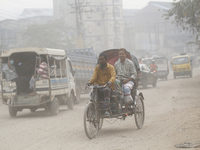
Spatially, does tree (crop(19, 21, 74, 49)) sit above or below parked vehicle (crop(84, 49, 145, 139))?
above

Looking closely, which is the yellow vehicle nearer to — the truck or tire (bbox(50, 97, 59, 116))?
the truck

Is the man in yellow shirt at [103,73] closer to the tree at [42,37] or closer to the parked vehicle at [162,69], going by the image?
the parked vehicle at [162,69]

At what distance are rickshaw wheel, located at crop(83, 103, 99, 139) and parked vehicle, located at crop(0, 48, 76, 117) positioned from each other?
189 inches

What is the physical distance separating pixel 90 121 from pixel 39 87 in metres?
5.25

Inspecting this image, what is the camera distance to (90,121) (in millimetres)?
6969

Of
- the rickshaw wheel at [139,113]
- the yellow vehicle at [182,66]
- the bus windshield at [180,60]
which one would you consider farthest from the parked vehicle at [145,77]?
the rickshaw wheel at [139,113]

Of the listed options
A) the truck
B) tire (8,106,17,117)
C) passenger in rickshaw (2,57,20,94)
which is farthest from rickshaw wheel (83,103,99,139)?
the truck

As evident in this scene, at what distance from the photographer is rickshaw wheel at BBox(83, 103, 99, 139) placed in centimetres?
682

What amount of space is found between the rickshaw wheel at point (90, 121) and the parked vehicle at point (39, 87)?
189 inches

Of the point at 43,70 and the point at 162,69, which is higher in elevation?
the point at 43,70

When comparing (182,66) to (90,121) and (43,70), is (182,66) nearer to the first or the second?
(43,70)

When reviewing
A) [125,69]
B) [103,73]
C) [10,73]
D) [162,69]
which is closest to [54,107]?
[10,73]

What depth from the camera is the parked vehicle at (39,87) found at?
38.6 feet

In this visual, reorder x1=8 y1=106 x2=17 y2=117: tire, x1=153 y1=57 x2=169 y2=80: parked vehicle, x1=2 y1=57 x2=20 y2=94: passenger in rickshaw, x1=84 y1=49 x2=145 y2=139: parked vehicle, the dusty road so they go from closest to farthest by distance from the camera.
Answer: the dusty road
x1=84 y1=49 x2=145 y2=139: parked vehicle
x1=8 y1=106 x2=17 y2=117: tire
x1=2 y1=57 x2=20 y2=94: passenger in rickshaw
x1=153 y1=57 x2=169 y2=80: parked vehicle
